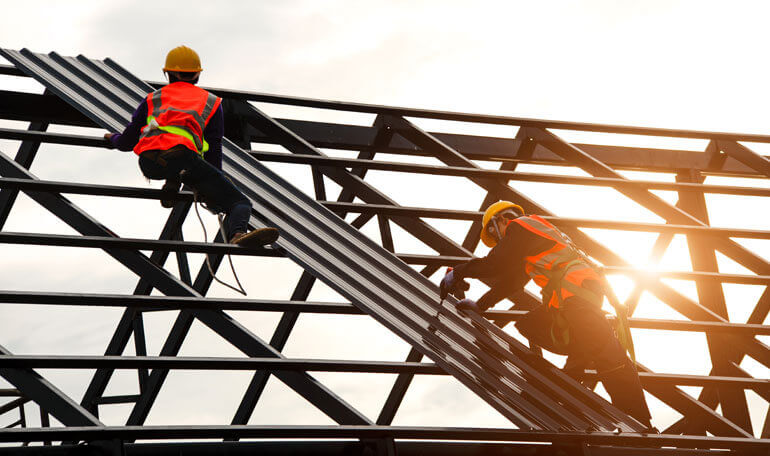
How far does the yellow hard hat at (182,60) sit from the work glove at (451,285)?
244 centimetres

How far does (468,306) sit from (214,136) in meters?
2.39

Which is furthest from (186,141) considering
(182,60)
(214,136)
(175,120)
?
(182,60)

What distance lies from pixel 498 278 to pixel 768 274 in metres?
4.30

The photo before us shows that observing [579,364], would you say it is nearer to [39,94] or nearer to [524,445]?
[524,445]

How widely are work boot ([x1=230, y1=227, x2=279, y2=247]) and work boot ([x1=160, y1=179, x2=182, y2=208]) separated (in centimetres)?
65

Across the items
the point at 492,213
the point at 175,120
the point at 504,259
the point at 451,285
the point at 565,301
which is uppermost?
the point at 175,120

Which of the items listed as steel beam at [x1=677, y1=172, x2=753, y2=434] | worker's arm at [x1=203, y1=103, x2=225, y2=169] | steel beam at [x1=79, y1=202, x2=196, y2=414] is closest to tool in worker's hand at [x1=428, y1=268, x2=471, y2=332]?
worker's arm at [x1=203, y1=103, x2=225, y2=169]

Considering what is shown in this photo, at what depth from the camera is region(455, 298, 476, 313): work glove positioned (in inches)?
290

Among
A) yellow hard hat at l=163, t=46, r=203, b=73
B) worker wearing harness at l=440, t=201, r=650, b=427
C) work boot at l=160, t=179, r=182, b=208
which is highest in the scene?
yellow hard hat at l=163, t=46, r=203, b=73

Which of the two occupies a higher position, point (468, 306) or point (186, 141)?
point (186, 141)

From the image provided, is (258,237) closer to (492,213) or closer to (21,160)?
(492,213)

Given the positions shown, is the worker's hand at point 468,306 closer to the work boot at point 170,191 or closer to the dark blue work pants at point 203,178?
the dark blue work pants at point 203,178

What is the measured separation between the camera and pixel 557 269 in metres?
6.66

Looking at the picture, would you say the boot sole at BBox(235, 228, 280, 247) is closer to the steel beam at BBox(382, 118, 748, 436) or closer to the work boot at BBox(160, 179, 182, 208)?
the work boot at BBox(160, 179, 182, 208)
